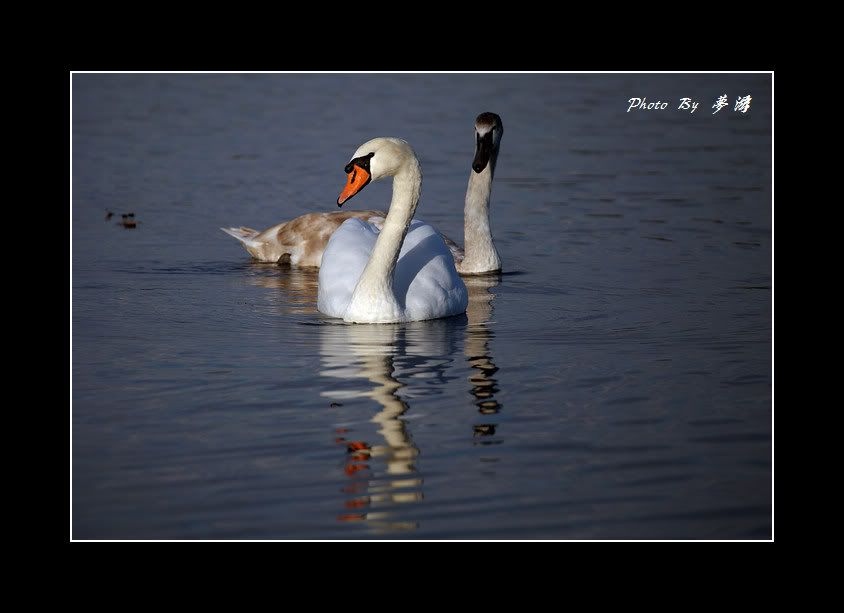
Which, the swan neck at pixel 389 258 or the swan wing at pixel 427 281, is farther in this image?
the swan wing at pixel 427 281

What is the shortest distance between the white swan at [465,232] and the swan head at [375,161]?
124 inches

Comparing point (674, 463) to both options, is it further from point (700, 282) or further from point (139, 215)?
point (139, 215)

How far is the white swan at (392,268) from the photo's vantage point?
1205 cm

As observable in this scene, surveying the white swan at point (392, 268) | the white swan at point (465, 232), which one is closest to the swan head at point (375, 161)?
the white swan at point (392, 268)

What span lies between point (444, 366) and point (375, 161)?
2.41 metres

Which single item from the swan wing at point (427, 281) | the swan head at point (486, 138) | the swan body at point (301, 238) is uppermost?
the swan head at point (486, 138)

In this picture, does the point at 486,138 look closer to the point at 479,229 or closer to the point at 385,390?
the point at 479,229

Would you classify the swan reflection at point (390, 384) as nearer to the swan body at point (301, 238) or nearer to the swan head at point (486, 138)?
the swan body at point (301, 238)

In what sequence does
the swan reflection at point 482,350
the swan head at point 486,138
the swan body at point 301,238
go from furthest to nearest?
the swan head at point 486,138
the swan body at point 301,238
the swan reflection at point 482,350

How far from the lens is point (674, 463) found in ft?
27.3

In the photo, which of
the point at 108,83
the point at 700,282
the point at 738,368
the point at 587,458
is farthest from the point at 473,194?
the point at 108,83

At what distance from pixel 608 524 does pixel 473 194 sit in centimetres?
915

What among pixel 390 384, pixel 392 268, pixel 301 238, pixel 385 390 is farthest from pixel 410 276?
pixel 301 238

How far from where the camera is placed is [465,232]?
15.7m
